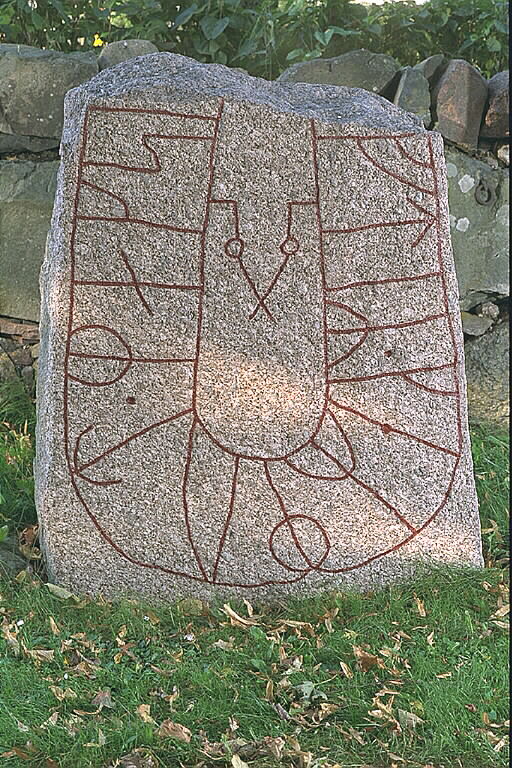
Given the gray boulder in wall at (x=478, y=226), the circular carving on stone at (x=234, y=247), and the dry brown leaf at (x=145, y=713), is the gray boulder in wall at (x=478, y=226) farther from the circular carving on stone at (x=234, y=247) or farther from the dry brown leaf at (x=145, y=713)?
the dry brown leaf at (x=145, y=713)

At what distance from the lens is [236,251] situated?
103 inches

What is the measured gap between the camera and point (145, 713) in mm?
2115

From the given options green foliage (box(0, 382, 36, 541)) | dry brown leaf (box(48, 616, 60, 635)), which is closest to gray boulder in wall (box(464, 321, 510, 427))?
green foliage (box(0, 382, 36, 541))

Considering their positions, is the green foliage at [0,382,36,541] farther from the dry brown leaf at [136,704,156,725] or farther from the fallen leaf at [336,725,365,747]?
the fallen leaf at [336,725,365,747]

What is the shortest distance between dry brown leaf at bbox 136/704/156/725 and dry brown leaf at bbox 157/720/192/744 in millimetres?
36

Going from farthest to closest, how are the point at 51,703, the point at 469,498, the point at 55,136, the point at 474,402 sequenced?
the point at 474,402 < the point at 55,136 < the point at 469,498 < the point at 51,703

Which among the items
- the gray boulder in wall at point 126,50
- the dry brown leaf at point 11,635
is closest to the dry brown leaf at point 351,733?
the dry brown leaf at point 11,635

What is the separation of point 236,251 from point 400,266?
1.61 feet

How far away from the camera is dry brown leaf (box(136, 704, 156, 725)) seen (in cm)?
209

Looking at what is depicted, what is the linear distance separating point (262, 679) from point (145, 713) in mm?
312

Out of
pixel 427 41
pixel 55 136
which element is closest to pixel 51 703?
pixel 55 136

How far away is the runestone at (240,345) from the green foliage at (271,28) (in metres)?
1.03

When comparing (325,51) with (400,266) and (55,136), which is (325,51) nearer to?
(55,136)

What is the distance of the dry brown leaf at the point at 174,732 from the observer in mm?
2037
